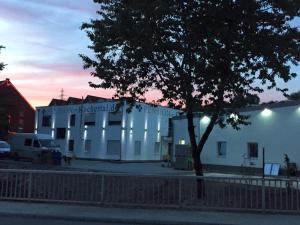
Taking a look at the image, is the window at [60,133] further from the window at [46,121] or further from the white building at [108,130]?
the window at [46,121]

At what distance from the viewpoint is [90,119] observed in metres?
67.4

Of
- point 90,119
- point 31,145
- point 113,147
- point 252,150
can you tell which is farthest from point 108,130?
point 252,150

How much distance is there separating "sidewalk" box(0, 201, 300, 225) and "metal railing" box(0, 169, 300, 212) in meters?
0.48

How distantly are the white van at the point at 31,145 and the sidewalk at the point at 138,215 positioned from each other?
30.3 meters

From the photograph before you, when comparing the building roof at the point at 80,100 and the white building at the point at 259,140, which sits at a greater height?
the building roof at the point at 80,100

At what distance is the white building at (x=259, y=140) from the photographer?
Answer: 35438 millimetres

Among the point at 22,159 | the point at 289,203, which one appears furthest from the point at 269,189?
the point at 22,159

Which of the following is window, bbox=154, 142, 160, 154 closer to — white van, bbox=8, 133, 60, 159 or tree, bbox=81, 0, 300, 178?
white van, bbox=8, 133, 60, 159

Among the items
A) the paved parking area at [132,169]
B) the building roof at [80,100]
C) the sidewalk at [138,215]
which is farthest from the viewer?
the building roof at [80,100]

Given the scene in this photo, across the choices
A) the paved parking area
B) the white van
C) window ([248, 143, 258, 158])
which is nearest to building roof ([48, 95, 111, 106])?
the paved parking area

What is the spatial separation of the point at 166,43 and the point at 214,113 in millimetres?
2809

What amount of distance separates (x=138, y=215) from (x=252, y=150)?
26.1 metres

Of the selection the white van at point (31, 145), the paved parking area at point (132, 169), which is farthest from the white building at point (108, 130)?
the white van at point (31, 145)

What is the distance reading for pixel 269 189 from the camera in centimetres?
1575
